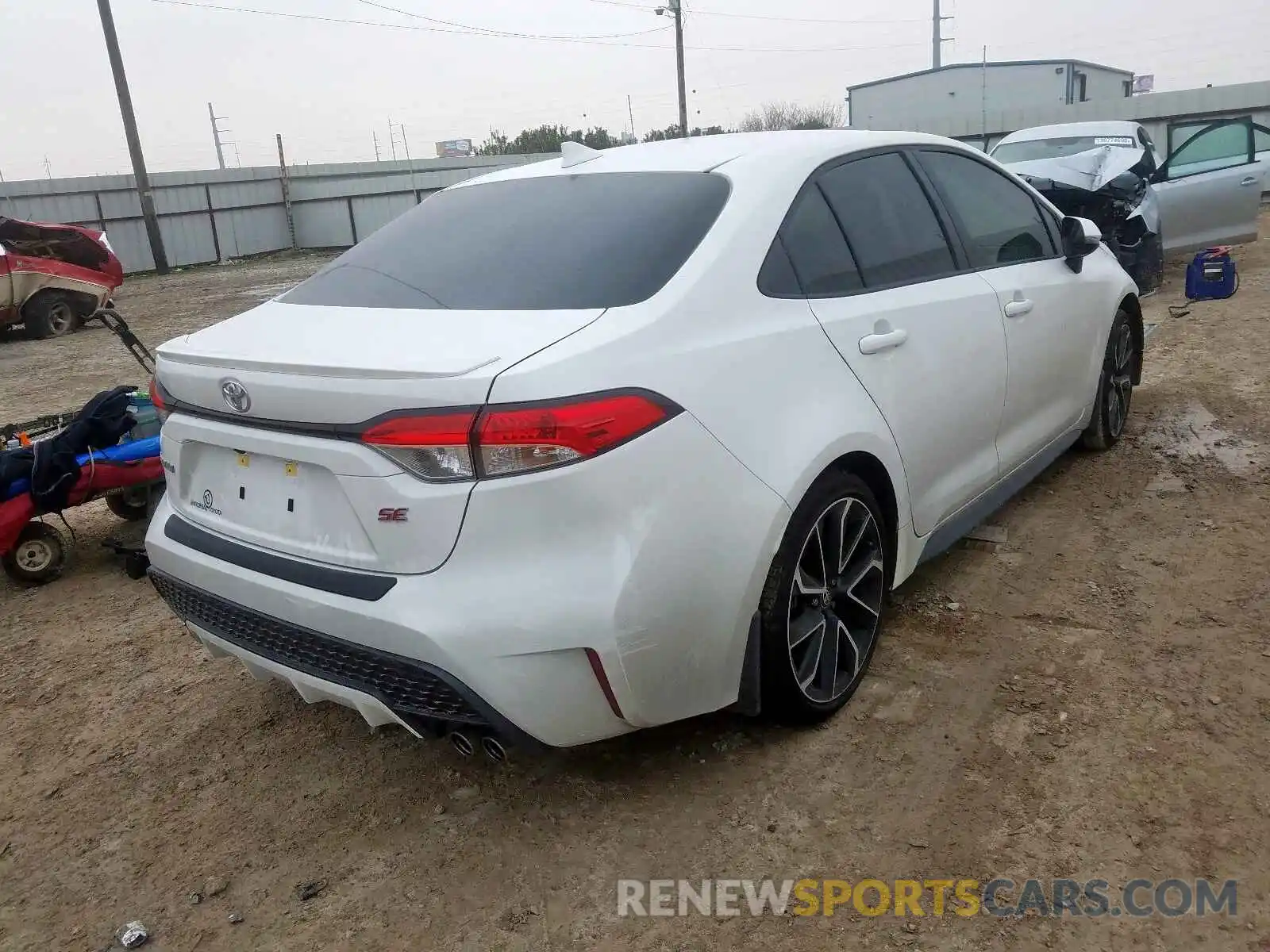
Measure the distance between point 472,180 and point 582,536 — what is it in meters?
1.83

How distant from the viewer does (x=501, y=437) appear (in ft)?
6.73

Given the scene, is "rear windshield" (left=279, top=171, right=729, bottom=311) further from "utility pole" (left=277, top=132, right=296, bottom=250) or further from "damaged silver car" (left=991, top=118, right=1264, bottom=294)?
"utility pole" (left=277, top=132, right=296, bottom=250)

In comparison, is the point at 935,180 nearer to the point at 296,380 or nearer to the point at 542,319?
the point at 542,319

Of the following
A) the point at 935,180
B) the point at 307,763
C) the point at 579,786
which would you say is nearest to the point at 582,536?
the point at 579,786

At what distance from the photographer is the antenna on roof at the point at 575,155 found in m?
3.26

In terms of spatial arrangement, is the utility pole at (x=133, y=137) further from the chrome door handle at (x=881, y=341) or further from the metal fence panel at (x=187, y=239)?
the chrome door handle at (x=881, y=341)

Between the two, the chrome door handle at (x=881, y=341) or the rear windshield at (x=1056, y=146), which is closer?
the chrome door handle at (x=881, y=341)

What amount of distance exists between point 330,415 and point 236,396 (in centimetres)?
34

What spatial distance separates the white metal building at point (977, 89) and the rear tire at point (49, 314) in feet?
115

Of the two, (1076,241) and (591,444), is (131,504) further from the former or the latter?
(1076,241)

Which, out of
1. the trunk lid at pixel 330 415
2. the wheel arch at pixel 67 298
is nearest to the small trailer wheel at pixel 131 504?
the trunk lid at pixel 330 415

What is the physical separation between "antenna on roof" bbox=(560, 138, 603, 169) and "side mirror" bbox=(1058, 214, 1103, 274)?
2.11 metres

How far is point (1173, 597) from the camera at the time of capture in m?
3.43

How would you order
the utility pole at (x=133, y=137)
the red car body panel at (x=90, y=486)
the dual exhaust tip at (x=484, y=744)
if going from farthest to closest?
the utility pole at (x=133, y=137)
the red car body panel at (x=90, y=486)
the dual exhaust tip at (x=484, y=744)
